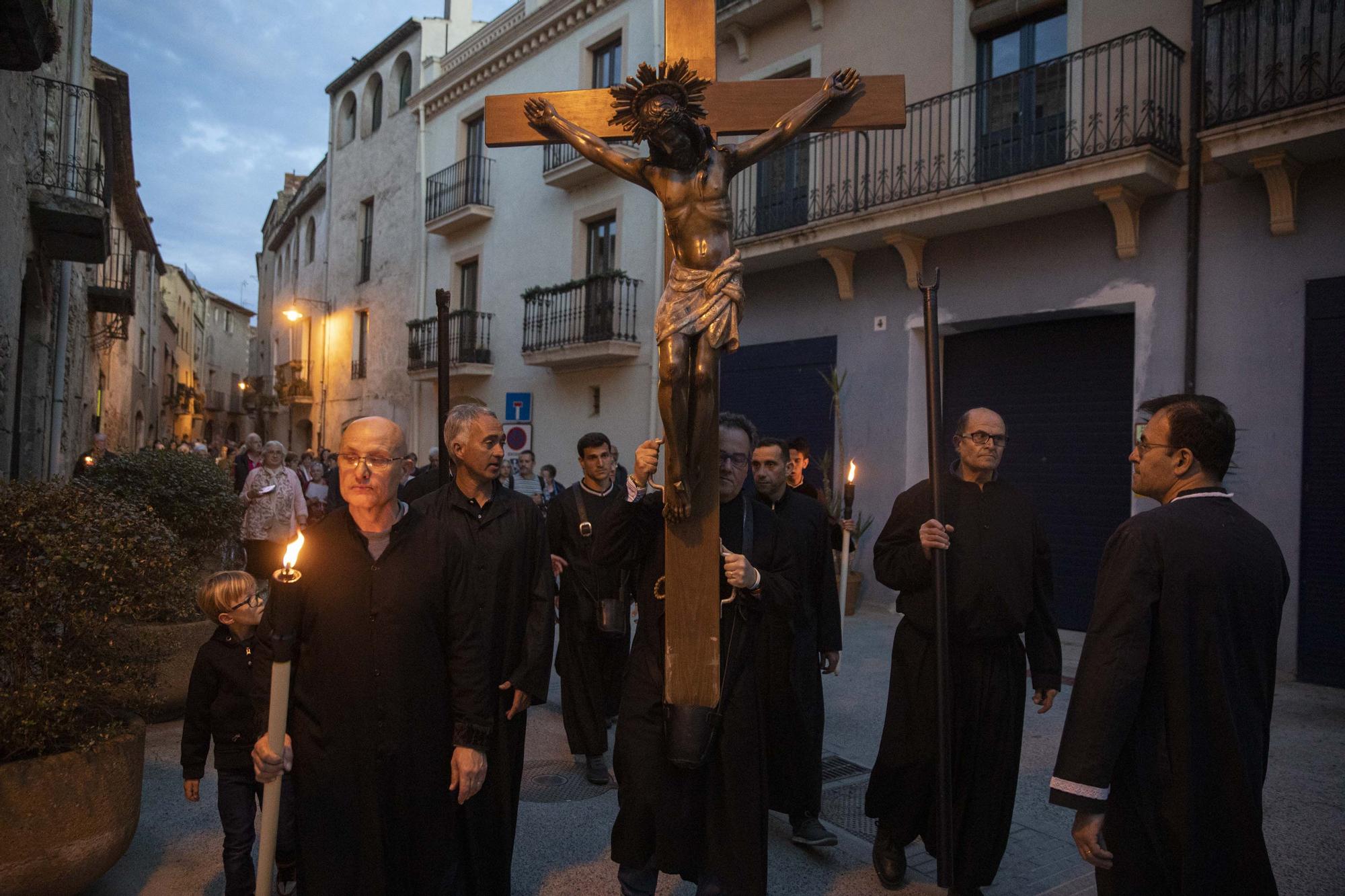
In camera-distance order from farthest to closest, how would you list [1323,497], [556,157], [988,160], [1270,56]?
1. [556,157]
2. [988,160]
3. [1270,56]
4. [1323,497]

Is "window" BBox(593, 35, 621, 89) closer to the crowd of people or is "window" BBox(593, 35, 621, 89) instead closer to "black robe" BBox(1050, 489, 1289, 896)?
the crowd of people

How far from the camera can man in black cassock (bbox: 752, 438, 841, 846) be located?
4.02 meters

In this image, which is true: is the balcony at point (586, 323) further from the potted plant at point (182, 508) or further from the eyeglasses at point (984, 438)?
the eyeglasses at point (984, 438)

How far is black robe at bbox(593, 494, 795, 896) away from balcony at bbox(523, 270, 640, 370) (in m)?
11.7

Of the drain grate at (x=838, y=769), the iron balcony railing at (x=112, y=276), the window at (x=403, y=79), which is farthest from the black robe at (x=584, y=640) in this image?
the window at (x=403, y=79)

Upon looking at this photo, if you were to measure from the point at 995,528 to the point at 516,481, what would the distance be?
7291 mm

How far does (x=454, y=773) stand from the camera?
2.85 meters

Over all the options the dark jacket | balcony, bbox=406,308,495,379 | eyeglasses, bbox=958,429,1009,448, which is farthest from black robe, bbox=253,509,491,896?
balcony, bbox=406,308,495,379

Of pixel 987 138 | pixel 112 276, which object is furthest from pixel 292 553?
pixel 112 276

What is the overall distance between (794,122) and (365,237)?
876 inches

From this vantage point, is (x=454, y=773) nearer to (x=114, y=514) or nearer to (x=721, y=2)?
(x=114, y=514)

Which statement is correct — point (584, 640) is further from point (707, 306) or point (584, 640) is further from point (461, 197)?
point (461, 197)

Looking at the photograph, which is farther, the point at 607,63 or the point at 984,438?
the point at 607,63

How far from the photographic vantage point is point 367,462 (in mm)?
2812
